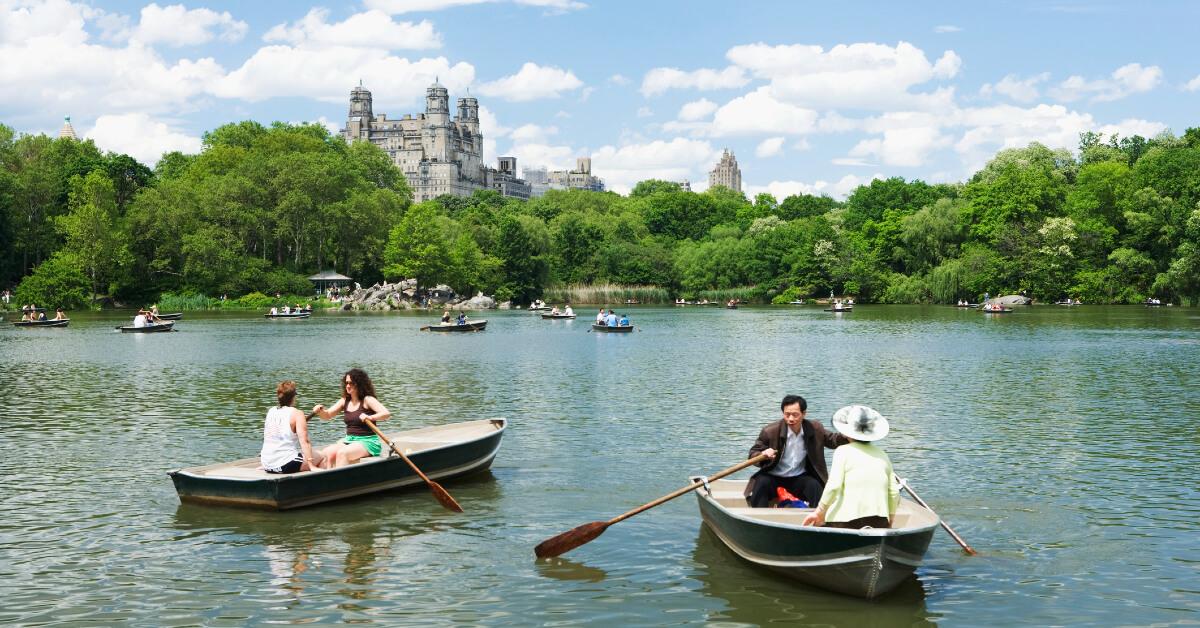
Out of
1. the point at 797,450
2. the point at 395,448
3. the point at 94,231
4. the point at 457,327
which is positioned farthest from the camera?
the point at 94,231

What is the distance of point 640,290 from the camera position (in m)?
110

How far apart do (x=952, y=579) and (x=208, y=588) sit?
707cm

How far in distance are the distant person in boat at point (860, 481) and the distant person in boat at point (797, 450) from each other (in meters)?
1.25

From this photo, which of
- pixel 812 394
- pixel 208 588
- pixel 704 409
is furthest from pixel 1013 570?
pixel 812 394

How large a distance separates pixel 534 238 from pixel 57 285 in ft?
143

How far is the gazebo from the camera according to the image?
9525 cm

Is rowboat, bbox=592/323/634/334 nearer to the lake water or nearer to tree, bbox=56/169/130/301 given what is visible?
the lake water

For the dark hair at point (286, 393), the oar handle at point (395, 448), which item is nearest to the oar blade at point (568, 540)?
the oar handle at point (395, 448)

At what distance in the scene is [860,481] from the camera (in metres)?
9.18

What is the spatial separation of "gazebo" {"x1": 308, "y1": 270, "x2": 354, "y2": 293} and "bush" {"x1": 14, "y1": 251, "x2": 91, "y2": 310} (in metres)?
19.0

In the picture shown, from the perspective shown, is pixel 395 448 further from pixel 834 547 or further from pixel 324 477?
pixel 834 547

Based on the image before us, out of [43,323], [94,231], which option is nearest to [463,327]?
[43,323]

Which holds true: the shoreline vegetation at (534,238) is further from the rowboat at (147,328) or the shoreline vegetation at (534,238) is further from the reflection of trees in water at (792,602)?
the reflection of trees in water at (792,602)

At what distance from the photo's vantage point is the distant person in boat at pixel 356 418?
13094mm
